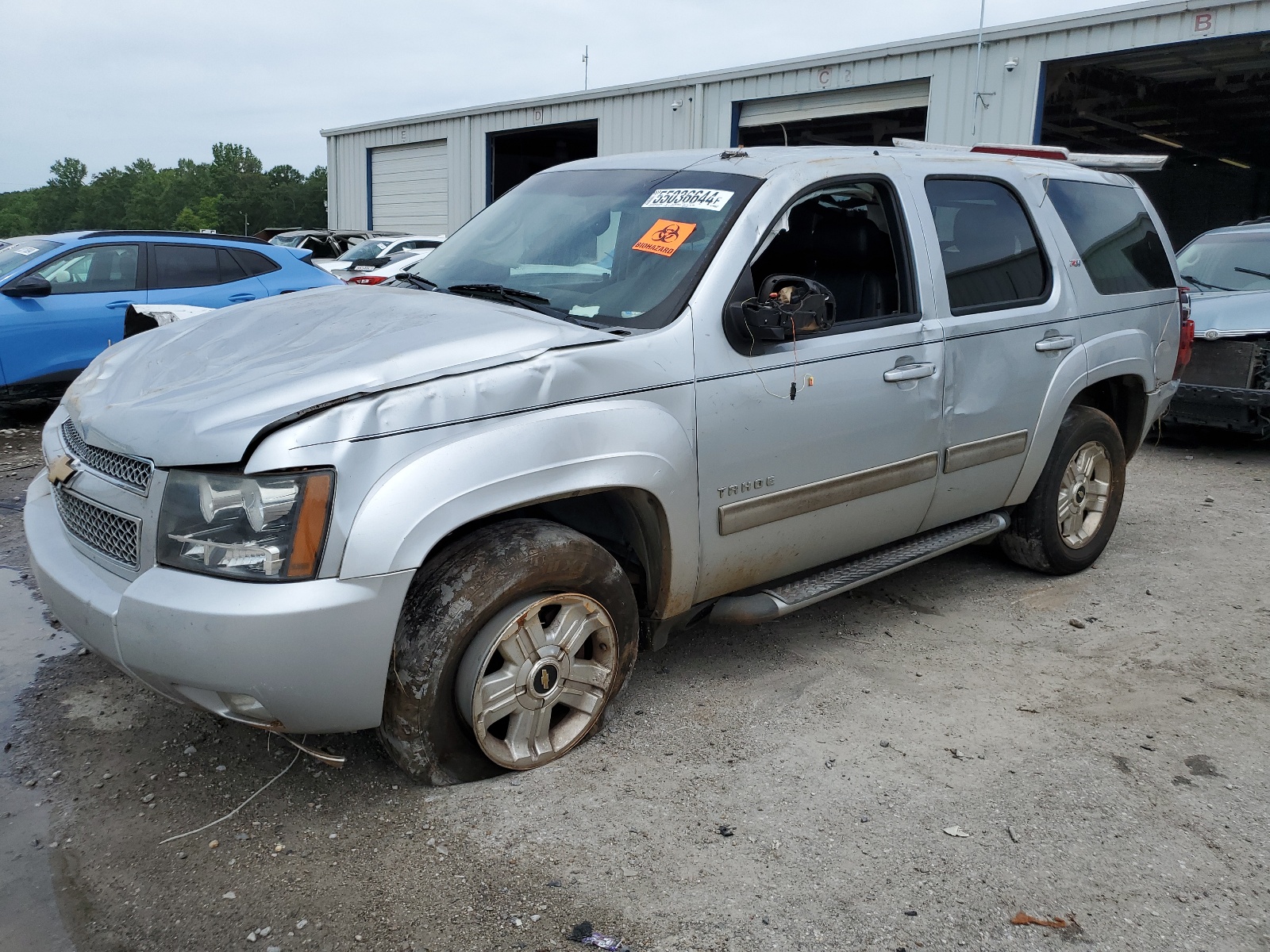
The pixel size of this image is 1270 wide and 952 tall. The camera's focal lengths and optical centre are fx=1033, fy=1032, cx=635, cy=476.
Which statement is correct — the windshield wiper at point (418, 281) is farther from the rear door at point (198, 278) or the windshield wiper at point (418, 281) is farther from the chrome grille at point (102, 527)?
the rear door at point (198, 278)

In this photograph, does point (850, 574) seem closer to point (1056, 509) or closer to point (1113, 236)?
point (1056, 509)

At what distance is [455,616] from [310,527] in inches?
19.0

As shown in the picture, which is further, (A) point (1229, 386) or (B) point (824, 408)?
(A) point (1229, 386)

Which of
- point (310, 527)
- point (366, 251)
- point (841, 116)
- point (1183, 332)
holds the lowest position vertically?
point (310, 527)

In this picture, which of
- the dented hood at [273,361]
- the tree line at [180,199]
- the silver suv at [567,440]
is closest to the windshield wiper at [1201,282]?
the silver suv at [567,440]

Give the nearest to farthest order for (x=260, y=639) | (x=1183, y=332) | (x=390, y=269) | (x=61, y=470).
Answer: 1. (x=260, y=639)
2. (x=61, y=470)
3. (x=1183, y=332)
4. (x=390, y=269)

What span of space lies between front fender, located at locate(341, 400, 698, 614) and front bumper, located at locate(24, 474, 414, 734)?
0.12 metres

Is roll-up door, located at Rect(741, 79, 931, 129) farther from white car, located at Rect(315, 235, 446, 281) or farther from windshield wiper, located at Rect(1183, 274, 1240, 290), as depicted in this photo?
windshield wiper, located at Rect(1183, 274, 1240, 290)

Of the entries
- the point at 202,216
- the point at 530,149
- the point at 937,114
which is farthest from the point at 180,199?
the point at 937,114

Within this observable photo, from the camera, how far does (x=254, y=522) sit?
2562mm

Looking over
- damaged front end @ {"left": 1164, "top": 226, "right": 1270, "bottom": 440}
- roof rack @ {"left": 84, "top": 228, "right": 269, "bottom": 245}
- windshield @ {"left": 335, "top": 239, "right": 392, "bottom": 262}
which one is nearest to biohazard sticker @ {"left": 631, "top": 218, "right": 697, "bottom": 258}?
damaged front end @ {"left": 1164, "top": 226, "right": 1270, "bottom": 440}

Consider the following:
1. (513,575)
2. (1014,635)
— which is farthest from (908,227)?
(513,575)

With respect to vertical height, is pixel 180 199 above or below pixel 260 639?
above

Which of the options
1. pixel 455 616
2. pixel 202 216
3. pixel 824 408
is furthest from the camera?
pixel 202 216
